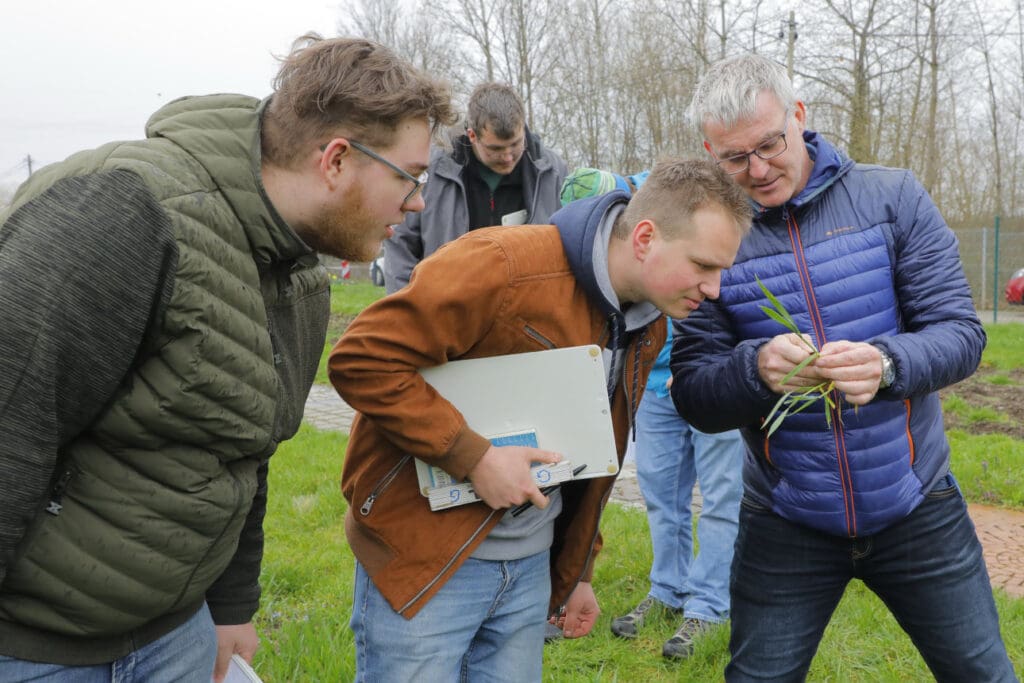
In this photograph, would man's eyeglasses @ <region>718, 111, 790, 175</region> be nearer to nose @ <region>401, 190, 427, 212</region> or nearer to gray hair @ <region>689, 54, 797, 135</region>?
gray hair @ <region>689, 54, 797, 135</region>

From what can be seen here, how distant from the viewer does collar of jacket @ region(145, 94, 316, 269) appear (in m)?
1.63

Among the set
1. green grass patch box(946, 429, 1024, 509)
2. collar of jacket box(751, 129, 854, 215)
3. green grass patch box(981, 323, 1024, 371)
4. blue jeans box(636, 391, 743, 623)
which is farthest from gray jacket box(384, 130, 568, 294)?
green grass patch box(981, 323, 1024, 371)

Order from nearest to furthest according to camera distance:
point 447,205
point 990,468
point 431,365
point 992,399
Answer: point 431,365
point 447,205
point 990,468
point 992,399

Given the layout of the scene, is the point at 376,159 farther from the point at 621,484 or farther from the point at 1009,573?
the point at 621,484

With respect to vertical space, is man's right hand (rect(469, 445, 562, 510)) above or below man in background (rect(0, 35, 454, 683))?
below

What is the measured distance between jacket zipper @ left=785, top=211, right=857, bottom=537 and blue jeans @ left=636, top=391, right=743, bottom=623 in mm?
1484

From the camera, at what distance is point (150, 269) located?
1.42m

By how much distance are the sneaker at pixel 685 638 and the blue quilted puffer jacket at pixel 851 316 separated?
1.45 m

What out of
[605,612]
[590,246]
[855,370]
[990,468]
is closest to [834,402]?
[855,370]

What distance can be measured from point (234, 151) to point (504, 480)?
1000 millimetres

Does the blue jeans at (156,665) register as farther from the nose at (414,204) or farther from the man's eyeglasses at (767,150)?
the man's eyeglasses at (767,150)

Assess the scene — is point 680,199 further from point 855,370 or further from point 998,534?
point 998,534

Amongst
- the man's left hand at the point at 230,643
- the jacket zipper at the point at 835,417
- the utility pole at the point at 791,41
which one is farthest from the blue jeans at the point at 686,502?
the utility pole at the point at 791,41

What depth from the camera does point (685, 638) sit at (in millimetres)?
3865
